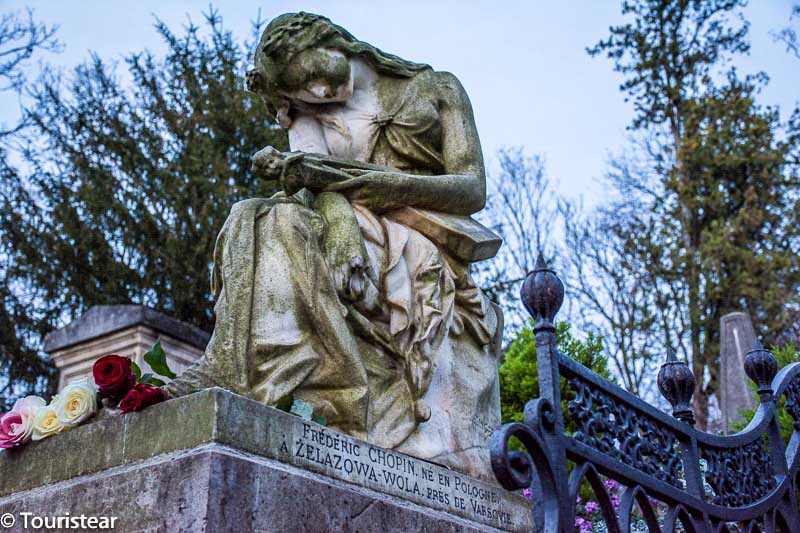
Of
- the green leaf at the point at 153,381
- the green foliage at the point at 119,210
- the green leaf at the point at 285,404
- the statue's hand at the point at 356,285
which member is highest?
the green foliage at the point at 119,210

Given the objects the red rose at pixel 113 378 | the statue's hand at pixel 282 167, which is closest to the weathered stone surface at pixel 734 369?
the statue's hand at pixel 282 167

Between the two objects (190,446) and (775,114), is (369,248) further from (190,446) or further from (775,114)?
(775,114)

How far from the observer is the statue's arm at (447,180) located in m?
4.32

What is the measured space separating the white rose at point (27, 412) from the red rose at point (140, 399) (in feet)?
1.50

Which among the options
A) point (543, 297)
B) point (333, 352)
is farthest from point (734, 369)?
point (543, 297)

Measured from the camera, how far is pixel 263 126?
56.8 ft

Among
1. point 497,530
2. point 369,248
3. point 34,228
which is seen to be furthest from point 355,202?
point 34,228

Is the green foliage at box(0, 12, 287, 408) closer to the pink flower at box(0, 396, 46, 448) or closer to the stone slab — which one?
the stone slab

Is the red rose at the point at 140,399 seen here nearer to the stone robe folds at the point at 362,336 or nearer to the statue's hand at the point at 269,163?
the stone robe folds at the point at 362,336

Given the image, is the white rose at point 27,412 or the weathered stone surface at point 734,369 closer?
the white rose at point 27,412

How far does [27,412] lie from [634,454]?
7.14 ft

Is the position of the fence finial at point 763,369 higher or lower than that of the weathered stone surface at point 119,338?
lower

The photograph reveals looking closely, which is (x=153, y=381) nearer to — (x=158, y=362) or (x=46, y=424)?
(x=158, y=362)

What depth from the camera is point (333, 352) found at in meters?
3.76
